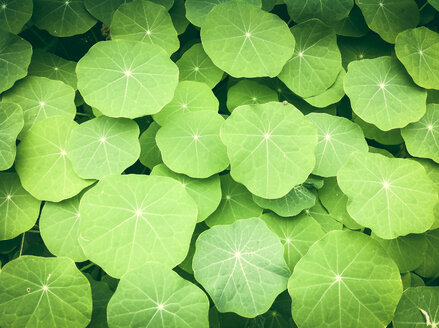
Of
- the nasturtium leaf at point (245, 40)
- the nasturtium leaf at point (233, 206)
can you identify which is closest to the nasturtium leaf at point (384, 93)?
the nasturtium leaf at point (245, 40)

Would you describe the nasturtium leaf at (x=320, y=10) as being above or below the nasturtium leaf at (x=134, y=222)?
above

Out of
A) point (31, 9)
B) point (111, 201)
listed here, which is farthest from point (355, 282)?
point (31, 9)

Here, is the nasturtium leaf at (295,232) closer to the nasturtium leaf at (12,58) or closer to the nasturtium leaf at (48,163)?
the nasturtium leaf at (48,163)

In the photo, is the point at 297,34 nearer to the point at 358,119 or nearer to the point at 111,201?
the point at 358,119

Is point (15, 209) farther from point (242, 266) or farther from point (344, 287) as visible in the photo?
point (344, 287)

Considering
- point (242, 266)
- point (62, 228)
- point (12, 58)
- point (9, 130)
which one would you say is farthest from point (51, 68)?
point (242, 266)

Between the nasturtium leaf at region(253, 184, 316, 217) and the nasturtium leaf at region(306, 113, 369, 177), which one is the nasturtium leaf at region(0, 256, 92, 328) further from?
the nasturtium leaf at region(306, 113, 369, 177)
